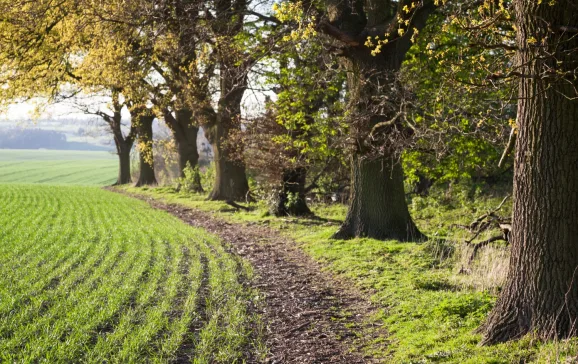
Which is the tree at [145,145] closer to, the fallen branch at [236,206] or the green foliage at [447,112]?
the fallen branch at [236,206]

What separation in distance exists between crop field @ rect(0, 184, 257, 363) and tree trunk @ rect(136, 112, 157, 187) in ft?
67.2

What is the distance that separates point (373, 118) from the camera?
47.4 feet

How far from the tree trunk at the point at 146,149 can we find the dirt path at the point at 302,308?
23.8 metres

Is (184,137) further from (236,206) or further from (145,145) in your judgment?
(236,206)

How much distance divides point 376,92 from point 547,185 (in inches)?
319

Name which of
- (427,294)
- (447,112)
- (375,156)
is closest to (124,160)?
(447,112)

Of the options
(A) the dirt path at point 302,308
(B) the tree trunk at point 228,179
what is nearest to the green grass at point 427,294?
(A) the dirt path at point 302,308

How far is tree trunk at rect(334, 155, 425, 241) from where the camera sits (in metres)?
14.4

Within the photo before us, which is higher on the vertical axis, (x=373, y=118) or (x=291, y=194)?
(x=373, y=118)

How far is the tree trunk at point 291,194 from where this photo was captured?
20875mm

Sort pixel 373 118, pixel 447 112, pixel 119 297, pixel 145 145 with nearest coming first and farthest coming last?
pixel 119 297 < pixel 373 118 < pixel 447 112 < pixel 145 145

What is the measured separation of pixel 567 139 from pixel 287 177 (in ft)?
49.1

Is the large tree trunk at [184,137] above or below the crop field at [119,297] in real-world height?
above

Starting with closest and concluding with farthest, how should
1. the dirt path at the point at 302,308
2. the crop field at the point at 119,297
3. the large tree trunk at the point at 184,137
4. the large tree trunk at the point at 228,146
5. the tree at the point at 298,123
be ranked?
the crop field at the point at 119,297, the dirt path at the point at 302,308, the tree at the point at 298,123, the large tree trunk at the point at 228,146, the large tree trunk at the point at 184,137
